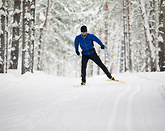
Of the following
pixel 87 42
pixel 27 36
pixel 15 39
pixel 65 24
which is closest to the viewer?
pixel 87 42

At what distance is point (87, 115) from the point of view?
250 cm

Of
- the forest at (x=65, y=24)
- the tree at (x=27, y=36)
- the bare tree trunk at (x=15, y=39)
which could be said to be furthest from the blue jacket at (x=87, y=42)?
the bare tree trunk at (x=15, y=39)

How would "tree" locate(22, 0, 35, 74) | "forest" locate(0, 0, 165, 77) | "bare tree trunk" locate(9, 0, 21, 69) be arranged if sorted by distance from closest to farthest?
1. "tree" locate(22, 0, 35, 74)
2. "forest" locate(0, 0, 165, 77)
3. "bare tree trunk" locate(9, 0, 21, 69)

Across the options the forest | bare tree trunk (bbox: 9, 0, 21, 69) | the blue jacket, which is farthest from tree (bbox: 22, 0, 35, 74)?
the blue jacket

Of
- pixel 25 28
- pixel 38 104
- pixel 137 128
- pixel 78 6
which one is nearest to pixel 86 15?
pixel 78 6

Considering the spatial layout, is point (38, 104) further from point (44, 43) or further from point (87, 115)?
point (44, 43)

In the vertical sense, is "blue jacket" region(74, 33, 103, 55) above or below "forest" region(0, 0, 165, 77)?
below

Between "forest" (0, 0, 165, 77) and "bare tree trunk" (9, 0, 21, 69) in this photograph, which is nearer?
"forest" (0, 0, 165, 77)

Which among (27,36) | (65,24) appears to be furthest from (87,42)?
(65,24)

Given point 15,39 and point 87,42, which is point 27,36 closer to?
point 15,39

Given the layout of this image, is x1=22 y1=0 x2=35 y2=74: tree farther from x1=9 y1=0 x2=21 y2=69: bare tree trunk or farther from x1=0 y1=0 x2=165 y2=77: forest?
x1=9 y1=0 x2=21 y2=69: bare tree trunk

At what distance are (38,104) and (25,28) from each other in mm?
6372

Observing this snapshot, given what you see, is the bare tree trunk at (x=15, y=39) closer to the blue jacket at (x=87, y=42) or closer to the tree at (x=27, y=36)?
the tree at (x=27, y=36)

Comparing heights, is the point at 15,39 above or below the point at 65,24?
below
